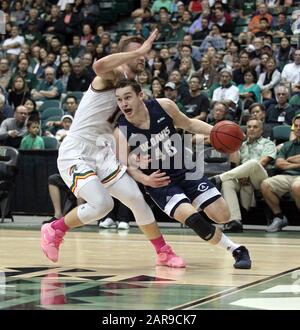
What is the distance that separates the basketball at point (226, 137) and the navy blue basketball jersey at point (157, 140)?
39 cm

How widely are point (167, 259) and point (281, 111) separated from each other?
6.29 meters

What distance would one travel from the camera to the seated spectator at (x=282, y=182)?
10750 mm

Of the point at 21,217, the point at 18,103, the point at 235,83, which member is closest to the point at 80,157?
the point at 21,217

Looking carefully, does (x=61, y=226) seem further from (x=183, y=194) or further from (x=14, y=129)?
(x=14, y=129)

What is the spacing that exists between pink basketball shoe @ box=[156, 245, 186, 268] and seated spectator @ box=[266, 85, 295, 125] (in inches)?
236

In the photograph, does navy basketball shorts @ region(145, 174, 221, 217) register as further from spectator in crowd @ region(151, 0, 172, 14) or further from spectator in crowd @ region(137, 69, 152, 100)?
spectator in crowd @ region(151, 0, 172, 14)

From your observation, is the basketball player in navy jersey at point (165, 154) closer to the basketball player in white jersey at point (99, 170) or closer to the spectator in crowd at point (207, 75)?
the basketball player in white jersey at point (99, 170)

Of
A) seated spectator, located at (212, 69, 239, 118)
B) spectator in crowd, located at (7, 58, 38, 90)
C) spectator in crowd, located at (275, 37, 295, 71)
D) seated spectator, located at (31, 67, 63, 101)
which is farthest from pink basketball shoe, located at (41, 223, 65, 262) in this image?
spectator in crowd, located at (7, 58, 38, 90)

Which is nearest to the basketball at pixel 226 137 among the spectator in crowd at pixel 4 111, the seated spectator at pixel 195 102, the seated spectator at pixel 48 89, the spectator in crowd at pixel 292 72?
the seated spectator at pixel 195 102

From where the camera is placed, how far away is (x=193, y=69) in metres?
15.7

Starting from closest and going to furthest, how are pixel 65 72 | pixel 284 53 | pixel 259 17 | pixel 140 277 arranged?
pixel 140 277 < pixel 284 53 < pixel 259 17 < pixel 65 72

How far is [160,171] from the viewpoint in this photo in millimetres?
6812

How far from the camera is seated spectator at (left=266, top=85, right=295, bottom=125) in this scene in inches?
Result: 494

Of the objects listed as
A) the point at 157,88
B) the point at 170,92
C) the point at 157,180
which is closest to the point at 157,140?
the point at 157,180
